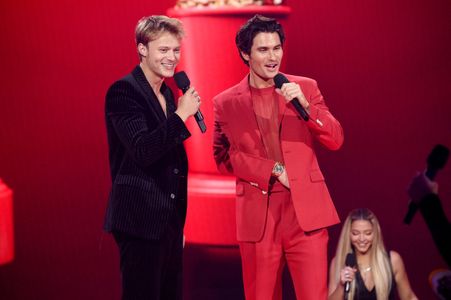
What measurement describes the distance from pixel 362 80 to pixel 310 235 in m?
1.06

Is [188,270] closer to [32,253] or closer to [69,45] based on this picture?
[32,253]

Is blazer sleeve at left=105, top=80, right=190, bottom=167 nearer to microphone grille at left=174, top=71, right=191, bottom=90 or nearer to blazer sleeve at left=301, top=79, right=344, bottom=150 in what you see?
microphone grille at left=174, top=71, right=191, bottom=90

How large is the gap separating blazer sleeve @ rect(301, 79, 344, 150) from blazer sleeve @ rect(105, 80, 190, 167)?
0.46 m

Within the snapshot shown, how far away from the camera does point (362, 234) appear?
10.3ft

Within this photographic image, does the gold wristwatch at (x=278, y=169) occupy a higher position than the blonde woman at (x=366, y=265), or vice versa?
the gold wristwatch at (x=278, y=169)

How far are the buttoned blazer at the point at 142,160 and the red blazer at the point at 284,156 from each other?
33 cm

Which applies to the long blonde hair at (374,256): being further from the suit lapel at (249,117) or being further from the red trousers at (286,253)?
the suit lapel at (249,117)

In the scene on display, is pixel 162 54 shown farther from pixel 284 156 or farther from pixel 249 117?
pixel 284 156

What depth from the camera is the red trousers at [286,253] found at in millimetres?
2541

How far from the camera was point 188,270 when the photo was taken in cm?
344

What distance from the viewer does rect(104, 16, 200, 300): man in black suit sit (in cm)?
218

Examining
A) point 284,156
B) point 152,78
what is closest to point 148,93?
point 152,78

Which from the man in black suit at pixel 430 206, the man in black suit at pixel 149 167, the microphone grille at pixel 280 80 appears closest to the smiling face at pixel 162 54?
the man in black suit at pixel 149 167

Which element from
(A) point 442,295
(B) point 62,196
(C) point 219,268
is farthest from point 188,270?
(A) point 442,295
